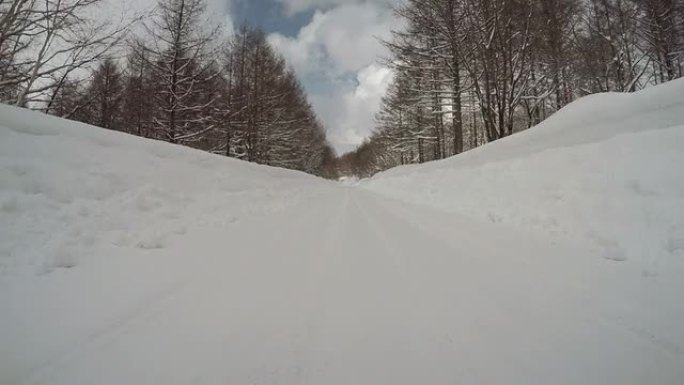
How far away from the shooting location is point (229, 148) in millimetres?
22234

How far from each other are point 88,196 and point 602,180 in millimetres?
8220

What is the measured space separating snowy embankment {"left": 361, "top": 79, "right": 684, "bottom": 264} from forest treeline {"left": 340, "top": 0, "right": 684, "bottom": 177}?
6.40 metres

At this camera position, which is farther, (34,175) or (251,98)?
(251,98)

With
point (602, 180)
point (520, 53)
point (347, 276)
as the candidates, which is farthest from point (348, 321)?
point (520, 53)

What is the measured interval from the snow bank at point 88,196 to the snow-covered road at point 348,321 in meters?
0.70

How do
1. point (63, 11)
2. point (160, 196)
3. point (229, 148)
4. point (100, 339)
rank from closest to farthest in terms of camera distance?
point (100, 339), point (160, 196), point (63, 11), point (229, 148)

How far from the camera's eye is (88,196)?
16.7 feet

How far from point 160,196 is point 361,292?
5502mm

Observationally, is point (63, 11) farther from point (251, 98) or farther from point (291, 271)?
point (251, 98)

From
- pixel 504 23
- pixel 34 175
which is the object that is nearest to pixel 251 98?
pixel 504 23

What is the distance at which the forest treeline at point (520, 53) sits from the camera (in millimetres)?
14430

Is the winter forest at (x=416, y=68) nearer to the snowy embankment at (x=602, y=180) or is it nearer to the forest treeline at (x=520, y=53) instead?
the forest treeline at (x=520, y=53)

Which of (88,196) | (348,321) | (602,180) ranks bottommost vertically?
(348,321)

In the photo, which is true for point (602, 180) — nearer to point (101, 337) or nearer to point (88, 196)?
point (101, 337)
